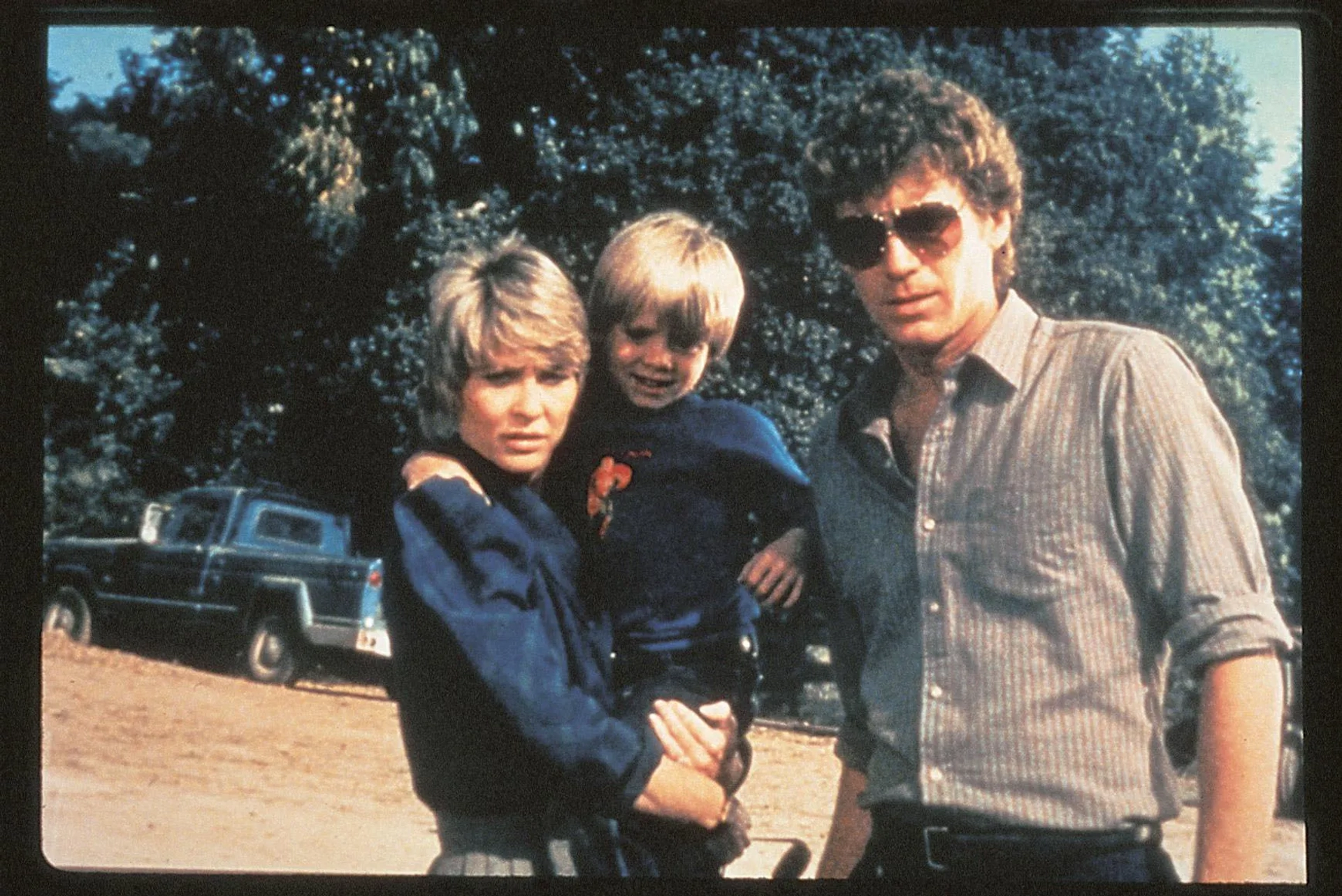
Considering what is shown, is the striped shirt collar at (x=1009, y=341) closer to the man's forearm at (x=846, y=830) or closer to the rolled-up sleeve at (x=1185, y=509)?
the rolled-up sleeve at (x=1185, y=509)

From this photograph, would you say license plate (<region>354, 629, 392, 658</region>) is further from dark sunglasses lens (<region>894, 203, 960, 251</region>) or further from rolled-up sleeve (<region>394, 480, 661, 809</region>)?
dark sunglasses lens (<region>894, 203, 960, 251</region>)

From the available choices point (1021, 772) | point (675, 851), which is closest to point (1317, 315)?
point (1021, 772)

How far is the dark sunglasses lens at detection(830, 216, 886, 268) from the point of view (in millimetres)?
2490

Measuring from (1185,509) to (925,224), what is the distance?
2.19 feet

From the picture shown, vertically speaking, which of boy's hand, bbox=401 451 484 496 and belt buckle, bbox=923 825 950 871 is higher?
boy's hand, bbox=401 451 484 496

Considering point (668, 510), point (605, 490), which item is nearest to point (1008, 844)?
point (668, 510)

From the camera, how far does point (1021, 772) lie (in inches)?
88.8

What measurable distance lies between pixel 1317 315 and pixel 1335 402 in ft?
0.57

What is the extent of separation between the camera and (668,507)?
96.0 inches

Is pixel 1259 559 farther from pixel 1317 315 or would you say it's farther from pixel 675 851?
pixel 675 851

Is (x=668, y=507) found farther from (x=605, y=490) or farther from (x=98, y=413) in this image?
(x=98, y=413)

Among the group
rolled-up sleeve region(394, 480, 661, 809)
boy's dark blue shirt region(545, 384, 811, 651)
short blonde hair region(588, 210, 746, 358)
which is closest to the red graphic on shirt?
boy's dark blue shirt region(545, 384, 811, 651)

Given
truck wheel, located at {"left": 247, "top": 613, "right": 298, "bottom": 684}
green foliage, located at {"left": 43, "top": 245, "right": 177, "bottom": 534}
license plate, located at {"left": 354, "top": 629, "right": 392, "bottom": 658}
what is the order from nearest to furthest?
license plate, located at {"left": 354, "top": 629, "right": 392, "bottom": 658} < truck wheel, located at {"left": 247, "top": 613, "right": 298, "bottom": 684} < green foliage, located at {"left": 43, "top": 245, "right": 177, "bottom": 534}

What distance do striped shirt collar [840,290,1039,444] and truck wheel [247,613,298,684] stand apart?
1158 mm
